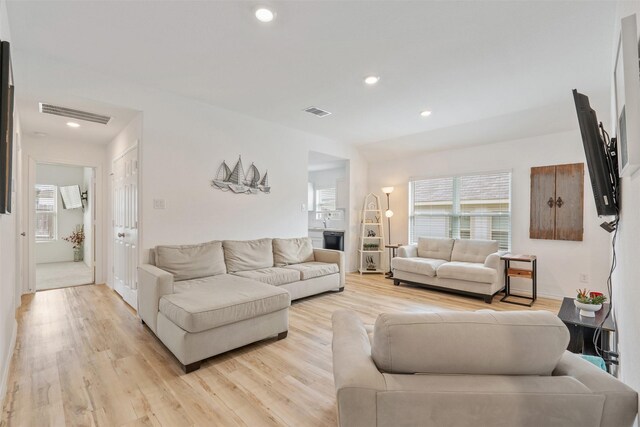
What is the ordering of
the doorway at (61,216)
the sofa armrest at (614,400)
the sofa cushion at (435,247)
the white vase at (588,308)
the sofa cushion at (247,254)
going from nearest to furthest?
the sofa armrest at (614,400) < the white vase at (588,308) < the sofa cushion at (247,254) < the sofa cushion at (435,247) < the doorway at (61,216)

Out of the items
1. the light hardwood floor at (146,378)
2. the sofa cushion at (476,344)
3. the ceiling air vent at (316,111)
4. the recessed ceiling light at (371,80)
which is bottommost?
the light hardwood floor at (146,378)

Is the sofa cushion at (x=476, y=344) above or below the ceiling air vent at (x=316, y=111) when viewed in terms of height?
below

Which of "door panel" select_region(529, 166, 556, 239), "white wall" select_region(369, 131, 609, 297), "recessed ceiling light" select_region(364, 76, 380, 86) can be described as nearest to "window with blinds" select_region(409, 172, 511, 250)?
"white wall" select_region(369, 131, 609, 297)

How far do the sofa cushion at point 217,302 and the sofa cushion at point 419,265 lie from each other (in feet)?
8.62

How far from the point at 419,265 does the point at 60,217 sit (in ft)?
26.8

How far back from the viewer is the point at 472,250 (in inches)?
184

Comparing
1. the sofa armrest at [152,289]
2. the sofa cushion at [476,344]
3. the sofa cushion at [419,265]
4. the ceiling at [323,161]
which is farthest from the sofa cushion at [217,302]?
the ceiling at [323,161]

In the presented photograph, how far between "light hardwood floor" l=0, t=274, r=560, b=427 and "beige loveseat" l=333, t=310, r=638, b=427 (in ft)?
3.08

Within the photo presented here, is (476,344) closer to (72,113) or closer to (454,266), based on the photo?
(454,266)

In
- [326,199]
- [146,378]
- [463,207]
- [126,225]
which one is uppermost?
[326,199]

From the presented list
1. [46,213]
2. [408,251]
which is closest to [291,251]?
[408,251]

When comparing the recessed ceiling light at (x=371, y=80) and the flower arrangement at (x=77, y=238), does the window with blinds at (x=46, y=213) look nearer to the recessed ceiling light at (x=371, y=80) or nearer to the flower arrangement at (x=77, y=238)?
the flower arrangement at (x=77, y=238)

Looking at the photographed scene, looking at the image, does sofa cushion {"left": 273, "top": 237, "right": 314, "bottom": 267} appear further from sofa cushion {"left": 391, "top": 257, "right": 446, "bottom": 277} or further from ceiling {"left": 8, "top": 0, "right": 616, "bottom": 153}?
ceiling {"left": 8, "top": 0, "right": 616, "bottom": 153}

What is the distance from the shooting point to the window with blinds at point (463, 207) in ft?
15.7
